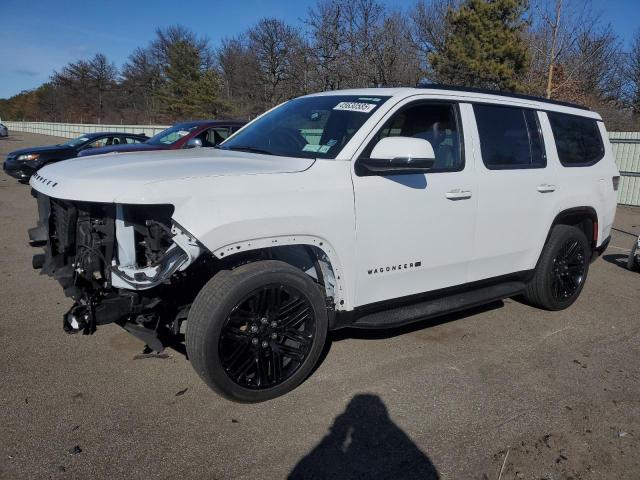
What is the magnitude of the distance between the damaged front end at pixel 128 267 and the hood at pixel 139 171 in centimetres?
18

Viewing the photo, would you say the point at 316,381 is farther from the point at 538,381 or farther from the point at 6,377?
the point at 6,377

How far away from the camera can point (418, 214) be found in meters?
3.66

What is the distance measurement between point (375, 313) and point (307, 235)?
904 millimetres

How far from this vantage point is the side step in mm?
3643

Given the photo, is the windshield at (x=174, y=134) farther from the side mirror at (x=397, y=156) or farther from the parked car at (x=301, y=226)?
the side mirror at (x=397, y=156)

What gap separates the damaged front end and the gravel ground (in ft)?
1.55

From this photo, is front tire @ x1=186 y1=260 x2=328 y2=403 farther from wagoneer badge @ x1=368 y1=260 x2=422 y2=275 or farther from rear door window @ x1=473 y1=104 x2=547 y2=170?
rear door window @ x1=473 y1=104 x2=547 y2=170

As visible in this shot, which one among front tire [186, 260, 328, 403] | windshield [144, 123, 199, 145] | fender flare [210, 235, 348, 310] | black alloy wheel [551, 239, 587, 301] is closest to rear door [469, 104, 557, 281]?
black alloy wheel [551, 239, 587, 301]

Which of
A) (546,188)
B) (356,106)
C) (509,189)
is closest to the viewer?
(356,106)

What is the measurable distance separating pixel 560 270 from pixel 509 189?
1274 millimetres

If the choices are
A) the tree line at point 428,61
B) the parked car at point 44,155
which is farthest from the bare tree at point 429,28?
the parked car at point 44,155

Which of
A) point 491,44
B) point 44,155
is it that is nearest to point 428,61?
point 491,44

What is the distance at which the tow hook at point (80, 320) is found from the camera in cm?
309

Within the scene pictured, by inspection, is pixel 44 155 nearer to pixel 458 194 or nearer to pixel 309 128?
pixel 309 128
